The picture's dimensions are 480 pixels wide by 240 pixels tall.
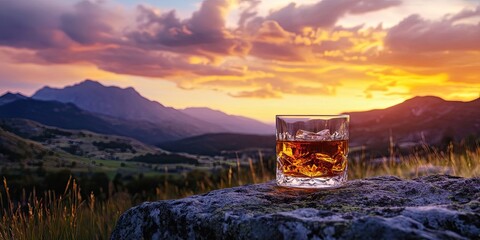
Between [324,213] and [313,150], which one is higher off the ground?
[313,150]

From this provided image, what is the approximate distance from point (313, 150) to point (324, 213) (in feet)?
3.00

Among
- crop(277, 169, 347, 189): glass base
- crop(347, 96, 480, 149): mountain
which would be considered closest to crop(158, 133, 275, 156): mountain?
crop(347, 96, 480, 149): mountain

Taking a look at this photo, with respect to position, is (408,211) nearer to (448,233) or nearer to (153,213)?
(448,233)

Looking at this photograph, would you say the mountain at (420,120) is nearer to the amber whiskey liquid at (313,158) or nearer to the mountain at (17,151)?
the mountain at (17,151)

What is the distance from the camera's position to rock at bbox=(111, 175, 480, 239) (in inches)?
77.9

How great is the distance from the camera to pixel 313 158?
123 inches

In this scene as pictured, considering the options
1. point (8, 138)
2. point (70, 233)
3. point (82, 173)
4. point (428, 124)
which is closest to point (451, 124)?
point (428, 124)

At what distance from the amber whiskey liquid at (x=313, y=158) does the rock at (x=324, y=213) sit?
0.49ft

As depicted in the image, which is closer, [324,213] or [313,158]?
[324,213]

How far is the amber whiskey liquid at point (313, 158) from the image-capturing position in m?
3.12

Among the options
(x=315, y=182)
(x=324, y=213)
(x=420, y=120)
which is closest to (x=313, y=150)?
(x=315, y=182)

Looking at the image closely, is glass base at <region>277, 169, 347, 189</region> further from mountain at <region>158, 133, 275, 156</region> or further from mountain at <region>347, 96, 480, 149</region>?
mountain at <region>347, 96, 480, 149</region>

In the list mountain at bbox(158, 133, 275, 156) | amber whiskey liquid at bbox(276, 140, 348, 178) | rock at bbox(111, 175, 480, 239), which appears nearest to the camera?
rock at bbox(111, 175, 480, 239)

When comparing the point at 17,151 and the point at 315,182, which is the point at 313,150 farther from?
the point at 17,151
